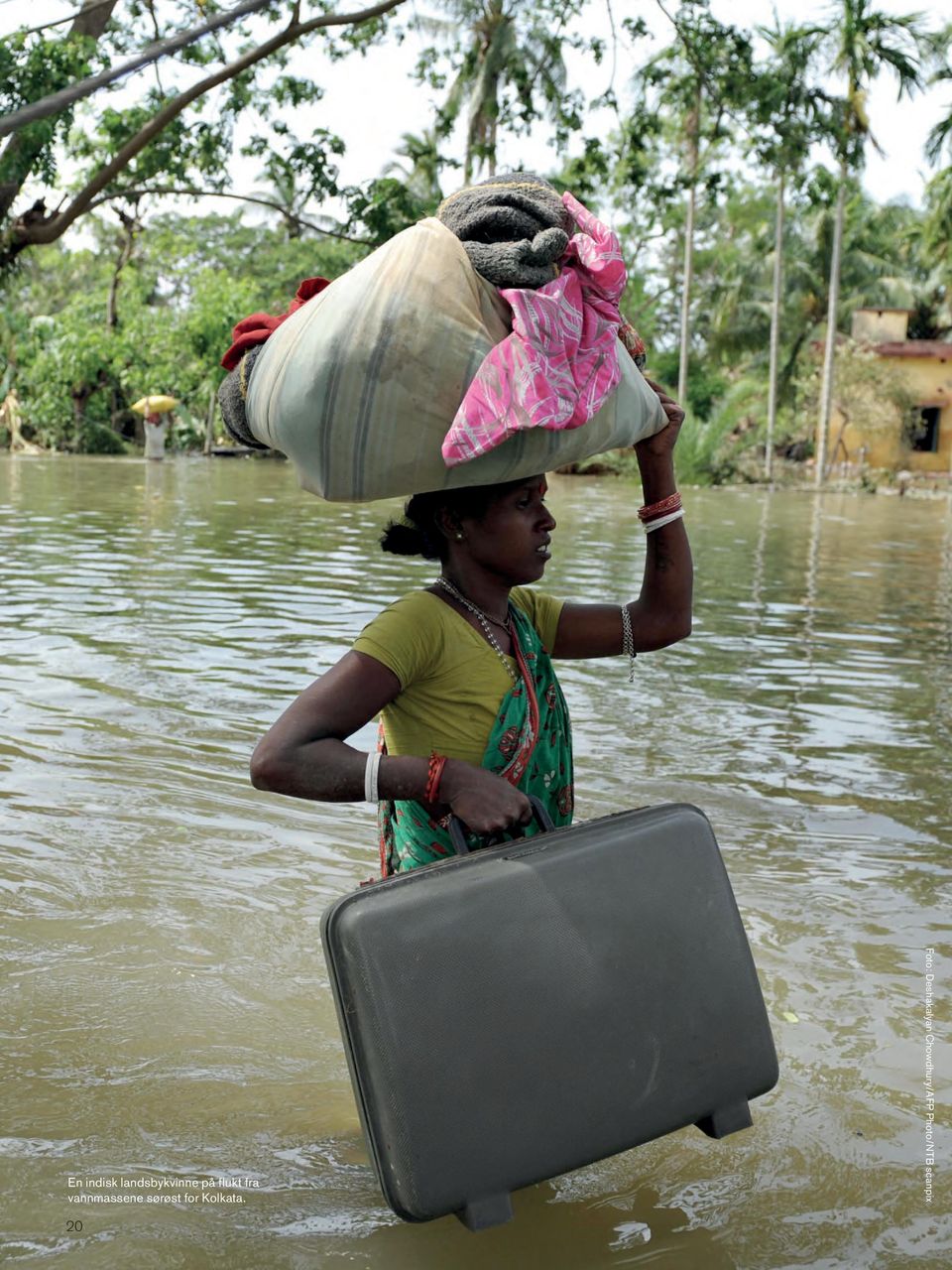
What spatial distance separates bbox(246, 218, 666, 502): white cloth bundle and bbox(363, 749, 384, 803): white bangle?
43cm

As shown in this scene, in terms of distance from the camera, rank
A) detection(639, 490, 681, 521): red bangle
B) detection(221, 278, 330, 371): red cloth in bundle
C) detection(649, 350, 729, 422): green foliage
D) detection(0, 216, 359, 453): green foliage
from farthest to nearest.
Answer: detection(649, 350, 729, 422): green foliage < detection(0, 216, 359, 453): green foliage < detection(639, 490, 681, 521): red bangle < detection(221, 278, 330, 371): red cloth in bundle

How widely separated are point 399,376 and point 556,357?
0.25 metres

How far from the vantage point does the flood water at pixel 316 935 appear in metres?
2.49

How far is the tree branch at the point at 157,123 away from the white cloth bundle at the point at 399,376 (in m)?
7.27

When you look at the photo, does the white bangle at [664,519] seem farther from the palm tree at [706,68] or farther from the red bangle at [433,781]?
the palm tree at [706,68]

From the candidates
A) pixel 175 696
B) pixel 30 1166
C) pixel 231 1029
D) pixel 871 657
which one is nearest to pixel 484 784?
pixel 30 1166

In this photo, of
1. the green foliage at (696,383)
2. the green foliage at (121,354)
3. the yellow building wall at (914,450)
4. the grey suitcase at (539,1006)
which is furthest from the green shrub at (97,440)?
the grey suitcase at (539,1006)

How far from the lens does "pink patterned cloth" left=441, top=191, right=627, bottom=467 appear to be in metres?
2.14

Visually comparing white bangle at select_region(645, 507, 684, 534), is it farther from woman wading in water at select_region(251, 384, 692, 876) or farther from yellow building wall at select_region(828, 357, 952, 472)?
yellow building wall at select_region(828, 357, 952, 472)

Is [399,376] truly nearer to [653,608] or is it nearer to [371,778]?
[371,778]

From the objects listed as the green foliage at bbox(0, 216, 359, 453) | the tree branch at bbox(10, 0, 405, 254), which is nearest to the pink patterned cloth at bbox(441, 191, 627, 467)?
the tree branch at bbox(10, 0, 405, 254)

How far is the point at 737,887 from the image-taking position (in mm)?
4402

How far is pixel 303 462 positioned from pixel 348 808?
301 centimetres

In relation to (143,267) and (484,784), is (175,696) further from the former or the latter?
(143,267)
